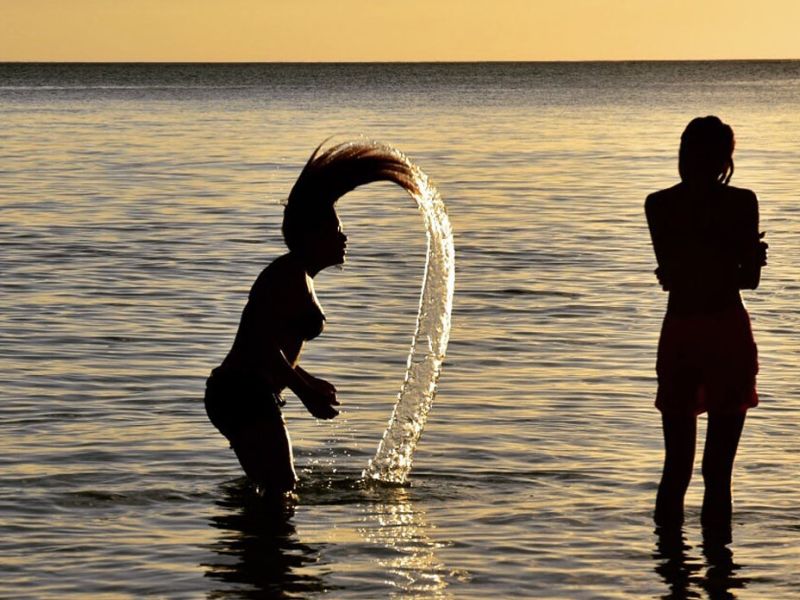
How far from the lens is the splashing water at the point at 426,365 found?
10.1 m

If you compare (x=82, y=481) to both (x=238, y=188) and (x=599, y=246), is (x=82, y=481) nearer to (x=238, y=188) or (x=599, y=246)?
(x=599, y=246)

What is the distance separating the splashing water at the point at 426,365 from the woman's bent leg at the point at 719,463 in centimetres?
201

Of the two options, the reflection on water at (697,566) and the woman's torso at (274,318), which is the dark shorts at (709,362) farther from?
the woman's torso at (274,318)

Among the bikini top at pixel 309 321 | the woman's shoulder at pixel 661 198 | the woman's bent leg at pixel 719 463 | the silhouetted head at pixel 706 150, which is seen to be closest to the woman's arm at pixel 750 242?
the silhouetted head at pixel 706 150

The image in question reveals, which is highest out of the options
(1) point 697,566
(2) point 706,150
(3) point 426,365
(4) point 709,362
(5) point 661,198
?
(2) point 706,150

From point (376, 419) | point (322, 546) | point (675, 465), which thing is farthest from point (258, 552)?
point (376, 419)

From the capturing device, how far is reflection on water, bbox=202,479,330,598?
814cm

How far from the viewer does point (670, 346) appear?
7926 mm

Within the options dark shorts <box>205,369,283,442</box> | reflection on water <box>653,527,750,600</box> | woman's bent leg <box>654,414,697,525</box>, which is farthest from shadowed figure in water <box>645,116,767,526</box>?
dark shorts <box>205,369,283,442</box>

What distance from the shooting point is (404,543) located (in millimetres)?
8914

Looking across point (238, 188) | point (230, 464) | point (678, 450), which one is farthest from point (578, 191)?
point (678, 450)

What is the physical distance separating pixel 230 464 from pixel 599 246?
12.7 meters

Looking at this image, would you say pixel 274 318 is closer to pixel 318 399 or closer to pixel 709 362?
pixel 318 399

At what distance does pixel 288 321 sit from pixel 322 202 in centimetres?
57
